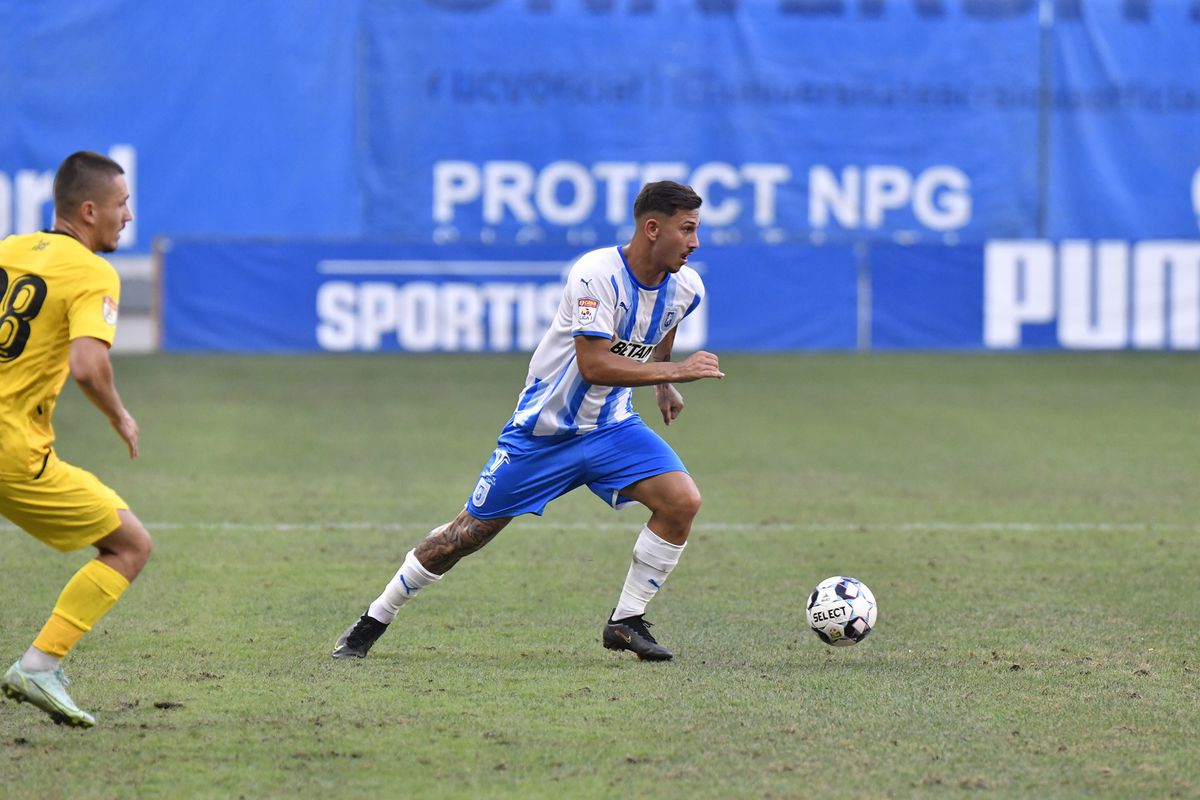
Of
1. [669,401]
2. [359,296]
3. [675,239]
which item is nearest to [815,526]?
[669,401]

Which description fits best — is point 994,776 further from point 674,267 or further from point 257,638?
point 257,638

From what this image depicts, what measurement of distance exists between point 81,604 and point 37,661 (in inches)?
8.5

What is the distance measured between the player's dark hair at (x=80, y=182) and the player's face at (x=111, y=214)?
0.03 metres

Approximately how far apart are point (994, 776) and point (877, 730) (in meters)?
0.57

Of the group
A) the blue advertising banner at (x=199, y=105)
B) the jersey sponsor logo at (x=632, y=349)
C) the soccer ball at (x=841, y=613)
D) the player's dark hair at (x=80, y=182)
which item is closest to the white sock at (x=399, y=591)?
the jersey sponsor logo at (x=632, y=349)

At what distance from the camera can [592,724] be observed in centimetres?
559

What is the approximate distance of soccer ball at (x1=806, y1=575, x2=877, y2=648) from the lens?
670 cm

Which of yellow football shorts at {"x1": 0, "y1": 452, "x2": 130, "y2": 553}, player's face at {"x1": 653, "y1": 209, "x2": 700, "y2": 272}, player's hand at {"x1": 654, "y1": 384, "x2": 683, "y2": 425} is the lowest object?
yellow football shorts at {"x1": 0, "y1": 452, "x2": 130, "y2": 553}

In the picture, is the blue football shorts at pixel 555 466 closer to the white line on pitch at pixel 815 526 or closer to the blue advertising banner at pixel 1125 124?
the white line on pitch at pixel 815 526

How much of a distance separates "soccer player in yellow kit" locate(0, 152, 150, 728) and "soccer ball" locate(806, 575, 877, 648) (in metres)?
2.62

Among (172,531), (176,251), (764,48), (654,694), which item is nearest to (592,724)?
(654,694)

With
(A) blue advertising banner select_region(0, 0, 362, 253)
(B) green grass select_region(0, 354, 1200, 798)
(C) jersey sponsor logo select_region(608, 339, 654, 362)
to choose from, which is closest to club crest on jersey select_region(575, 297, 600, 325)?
(C) jersey sponsor logo select_region(608, 339, 654, 362)

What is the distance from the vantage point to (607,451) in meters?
6.66

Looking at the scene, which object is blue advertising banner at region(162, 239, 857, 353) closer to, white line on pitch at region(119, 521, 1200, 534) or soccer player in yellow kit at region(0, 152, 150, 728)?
white line on pitch at region(119, 521, 1200, 534)
